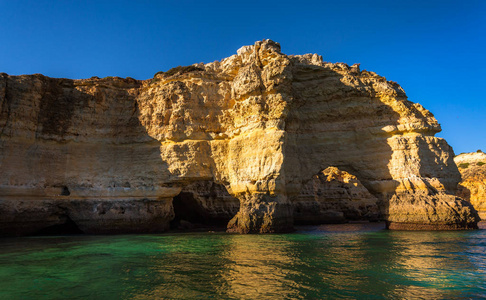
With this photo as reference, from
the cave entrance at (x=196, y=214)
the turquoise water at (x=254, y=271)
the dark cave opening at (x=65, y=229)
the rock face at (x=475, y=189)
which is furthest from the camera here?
the rock face at (x=475, y=189)

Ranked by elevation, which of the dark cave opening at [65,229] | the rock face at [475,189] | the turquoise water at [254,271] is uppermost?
the rock face at [475,189]

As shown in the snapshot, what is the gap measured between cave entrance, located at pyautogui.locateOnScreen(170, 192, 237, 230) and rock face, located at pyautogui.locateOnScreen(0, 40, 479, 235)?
402 cm

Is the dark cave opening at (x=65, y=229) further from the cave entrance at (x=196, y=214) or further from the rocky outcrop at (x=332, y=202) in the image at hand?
the rocky outcrop at (x=332, y=202)

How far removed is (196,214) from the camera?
85.6 ft

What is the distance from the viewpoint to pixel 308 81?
21469 mm

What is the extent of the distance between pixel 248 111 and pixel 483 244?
12.6 m

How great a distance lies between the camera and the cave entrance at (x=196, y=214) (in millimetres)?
25094

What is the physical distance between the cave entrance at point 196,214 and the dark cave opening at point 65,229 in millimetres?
6698

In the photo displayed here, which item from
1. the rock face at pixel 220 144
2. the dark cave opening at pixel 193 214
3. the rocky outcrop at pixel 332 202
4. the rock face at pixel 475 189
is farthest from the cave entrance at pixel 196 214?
the rock face at pixel 475 189

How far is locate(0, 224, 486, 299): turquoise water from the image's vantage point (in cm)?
633

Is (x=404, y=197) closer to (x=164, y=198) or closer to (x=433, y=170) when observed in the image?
(x=433, y=170)

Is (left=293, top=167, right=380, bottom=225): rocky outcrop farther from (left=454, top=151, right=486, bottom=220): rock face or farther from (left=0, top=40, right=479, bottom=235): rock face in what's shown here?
(left=0, top=40, right=479, bottom=235): rock face

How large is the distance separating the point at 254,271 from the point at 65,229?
16908mm

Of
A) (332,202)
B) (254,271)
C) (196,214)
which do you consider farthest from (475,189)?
(254,271)
